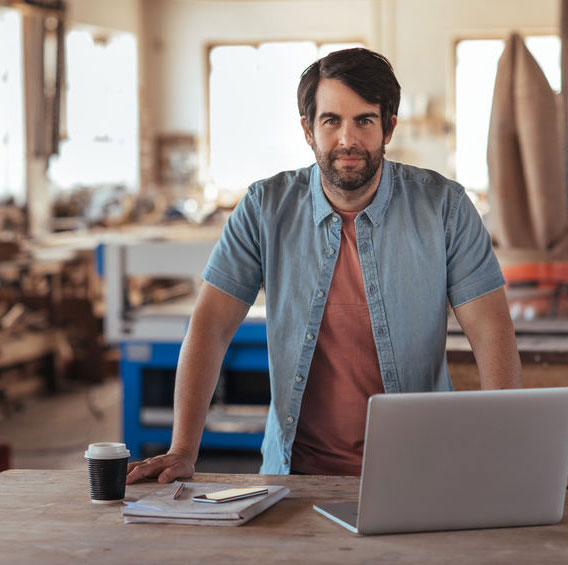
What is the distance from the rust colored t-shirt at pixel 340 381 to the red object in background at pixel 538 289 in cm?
114

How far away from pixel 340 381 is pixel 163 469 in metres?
0.44

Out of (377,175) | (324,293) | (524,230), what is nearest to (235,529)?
(324,293)

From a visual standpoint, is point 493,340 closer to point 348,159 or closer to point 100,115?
point 348,159

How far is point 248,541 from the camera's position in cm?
153

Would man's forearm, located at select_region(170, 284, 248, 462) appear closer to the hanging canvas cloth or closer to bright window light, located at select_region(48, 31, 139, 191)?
the hanging canvas cloth

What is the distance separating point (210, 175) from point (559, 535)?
11.2m

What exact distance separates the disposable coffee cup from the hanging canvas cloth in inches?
68.9

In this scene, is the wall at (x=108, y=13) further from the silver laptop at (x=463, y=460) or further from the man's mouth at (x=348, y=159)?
the silver laptop at (x=463, y=460)

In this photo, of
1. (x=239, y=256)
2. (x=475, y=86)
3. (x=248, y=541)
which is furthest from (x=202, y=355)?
(x=475, y=86)

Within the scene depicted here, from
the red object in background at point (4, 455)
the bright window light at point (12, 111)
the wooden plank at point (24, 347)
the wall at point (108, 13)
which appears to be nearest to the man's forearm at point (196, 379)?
the red object in background at point (4, 455)

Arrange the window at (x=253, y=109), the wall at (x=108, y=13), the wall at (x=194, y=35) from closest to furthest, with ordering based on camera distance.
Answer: the wall at (x=108, y=13) → the wall at (x=194, y=35) → the window at (x=253, y=109)

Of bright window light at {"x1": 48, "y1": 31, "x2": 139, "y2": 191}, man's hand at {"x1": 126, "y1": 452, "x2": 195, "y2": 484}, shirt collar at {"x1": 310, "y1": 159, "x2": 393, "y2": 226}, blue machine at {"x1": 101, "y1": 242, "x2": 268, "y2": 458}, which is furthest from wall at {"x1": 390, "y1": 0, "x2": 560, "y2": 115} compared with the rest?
man's hand at {"x1": 126, "y1": 452, "x2": 195, "y2": 484}

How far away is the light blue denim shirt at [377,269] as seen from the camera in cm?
210

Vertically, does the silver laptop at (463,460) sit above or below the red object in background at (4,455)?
above
